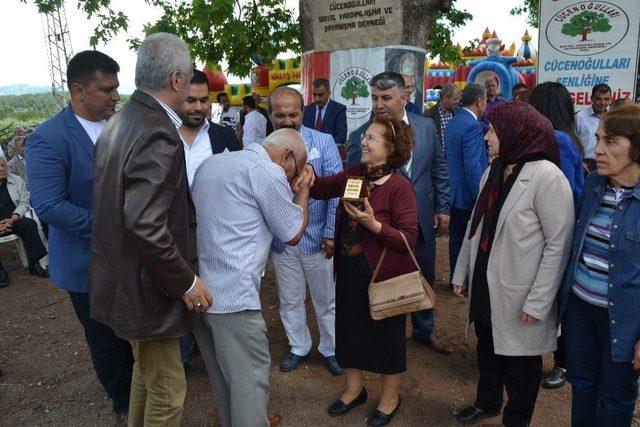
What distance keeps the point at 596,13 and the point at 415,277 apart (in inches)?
187

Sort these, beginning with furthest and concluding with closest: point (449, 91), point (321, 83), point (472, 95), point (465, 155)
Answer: point (449, 91) → point (321, 83) → point (472, 95) → point (465, 155)

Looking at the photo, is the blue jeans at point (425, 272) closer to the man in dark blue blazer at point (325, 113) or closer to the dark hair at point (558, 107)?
the dark hair at point (558, 107)

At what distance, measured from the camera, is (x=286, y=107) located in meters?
3.18

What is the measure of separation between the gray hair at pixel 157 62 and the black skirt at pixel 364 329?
1406mm

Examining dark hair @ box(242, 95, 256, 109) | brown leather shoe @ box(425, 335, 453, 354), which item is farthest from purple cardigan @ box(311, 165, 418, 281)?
dark hair @ box(242, 95, 256, 109)

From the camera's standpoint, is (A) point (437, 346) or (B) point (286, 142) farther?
(A) point (437, 346)

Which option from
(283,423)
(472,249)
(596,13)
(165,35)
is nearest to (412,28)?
(596,13)

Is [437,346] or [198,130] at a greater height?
[198,130]

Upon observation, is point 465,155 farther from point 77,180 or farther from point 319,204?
point 77,180

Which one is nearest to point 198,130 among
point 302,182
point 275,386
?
point 302,182

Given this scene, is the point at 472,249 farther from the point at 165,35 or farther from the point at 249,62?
the point at 249,62

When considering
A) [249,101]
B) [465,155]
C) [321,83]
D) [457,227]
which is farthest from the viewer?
[249,101]

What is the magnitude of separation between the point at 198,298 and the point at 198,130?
161 cm

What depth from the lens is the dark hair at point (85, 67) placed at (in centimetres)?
265
